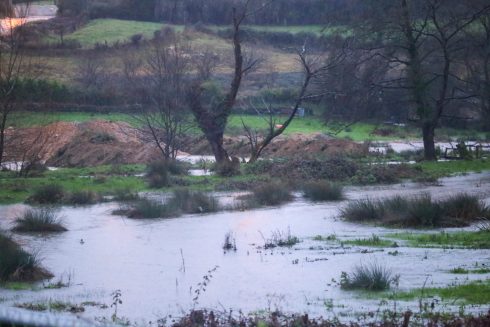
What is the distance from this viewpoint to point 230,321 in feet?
35.6


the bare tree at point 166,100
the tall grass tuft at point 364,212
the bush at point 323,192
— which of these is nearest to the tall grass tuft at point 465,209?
the tall grass tuft at point 364,212

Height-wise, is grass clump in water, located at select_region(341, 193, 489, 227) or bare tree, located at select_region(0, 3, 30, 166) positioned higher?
bare tree, located at select_region(0, 3, 30, 166)

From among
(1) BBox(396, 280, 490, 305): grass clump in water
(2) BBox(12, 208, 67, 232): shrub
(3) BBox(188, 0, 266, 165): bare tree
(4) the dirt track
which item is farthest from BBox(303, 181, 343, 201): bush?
(4) the dirt track

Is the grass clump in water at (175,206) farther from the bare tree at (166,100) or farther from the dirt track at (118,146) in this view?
the dirt track at (118,146)

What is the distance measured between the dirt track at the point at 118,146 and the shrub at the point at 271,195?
16.5 m

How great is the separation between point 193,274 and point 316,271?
89.1 inches

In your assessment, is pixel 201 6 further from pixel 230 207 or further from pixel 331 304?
pixel 331 304

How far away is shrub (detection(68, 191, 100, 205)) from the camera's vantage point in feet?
96.3

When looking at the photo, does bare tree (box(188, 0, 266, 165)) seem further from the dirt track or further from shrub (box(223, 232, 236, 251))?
shrub (box(223, 232, 236, 251))

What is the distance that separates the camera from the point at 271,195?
28469mm

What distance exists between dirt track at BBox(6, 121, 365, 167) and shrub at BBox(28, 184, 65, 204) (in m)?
14.8

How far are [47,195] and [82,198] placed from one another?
3.76ft

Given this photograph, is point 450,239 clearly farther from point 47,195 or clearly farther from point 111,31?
point 111,31

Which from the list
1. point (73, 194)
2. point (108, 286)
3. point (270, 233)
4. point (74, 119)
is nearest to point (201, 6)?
point (74, 119)
